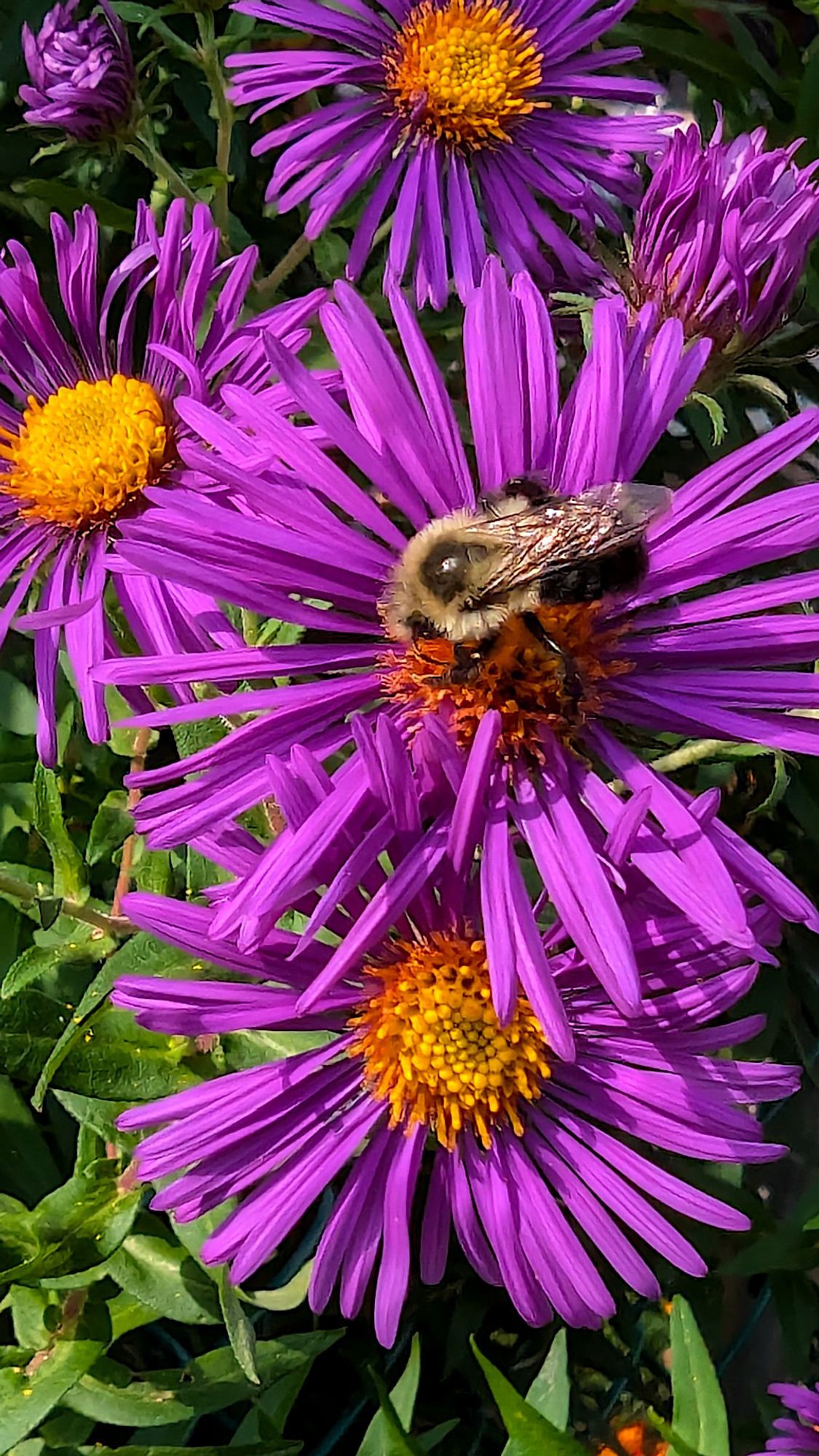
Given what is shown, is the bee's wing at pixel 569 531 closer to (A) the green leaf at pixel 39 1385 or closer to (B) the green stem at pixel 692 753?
(B) the green stem at pixel 692 753

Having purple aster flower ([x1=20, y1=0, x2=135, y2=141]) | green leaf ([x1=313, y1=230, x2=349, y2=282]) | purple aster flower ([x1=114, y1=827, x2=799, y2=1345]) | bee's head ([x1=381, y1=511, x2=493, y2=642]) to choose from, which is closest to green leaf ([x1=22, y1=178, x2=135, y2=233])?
purple aster flower ([x1=20, y1=0, x2=135, y2=141])

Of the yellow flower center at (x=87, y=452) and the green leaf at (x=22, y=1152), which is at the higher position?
the yellow flower center at (x=87, y=452)

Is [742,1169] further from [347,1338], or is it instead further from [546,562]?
[546,562]

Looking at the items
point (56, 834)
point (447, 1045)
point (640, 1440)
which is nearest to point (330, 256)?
point (56, 834)

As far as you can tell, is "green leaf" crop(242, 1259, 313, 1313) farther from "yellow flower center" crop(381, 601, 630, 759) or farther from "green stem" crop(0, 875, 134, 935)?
"yellow flower center" crop(381, 601, 630, 759)

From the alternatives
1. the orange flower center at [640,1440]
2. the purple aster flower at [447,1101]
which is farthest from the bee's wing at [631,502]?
the orange flower center at [640,1440]

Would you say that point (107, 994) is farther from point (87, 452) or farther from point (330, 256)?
point (330, 256)
